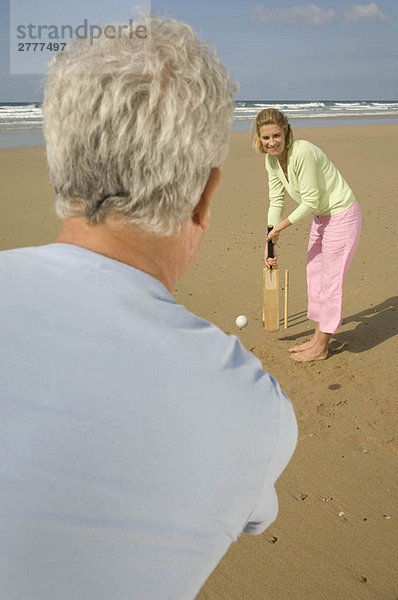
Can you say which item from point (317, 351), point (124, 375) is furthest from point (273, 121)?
point (124, 375)

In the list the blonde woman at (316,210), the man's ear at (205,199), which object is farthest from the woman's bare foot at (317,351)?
the man's ear at (205,199)

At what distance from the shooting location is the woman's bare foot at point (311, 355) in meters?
4.37

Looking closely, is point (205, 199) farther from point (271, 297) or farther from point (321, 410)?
point (271, 297)

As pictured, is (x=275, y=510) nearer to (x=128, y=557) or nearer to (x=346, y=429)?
(x=128, y=557)

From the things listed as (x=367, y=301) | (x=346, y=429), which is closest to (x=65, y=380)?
(x=346, y=429)

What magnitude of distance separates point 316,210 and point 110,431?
11.2 feet

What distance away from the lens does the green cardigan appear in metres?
3.79

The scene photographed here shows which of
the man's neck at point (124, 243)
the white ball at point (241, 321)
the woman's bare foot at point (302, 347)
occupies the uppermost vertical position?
the man's neck at point (124, 243)

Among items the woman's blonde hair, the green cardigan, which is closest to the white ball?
the green cardigan

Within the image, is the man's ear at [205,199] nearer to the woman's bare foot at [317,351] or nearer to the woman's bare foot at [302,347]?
the woman's bare foot at [317,351]

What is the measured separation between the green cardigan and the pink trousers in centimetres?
9

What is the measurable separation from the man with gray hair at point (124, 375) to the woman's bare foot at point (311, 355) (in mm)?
3308

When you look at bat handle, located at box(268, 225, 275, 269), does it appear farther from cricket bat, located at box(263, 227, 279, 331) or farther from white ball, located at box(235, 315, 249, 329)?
white ball, located at box(235, 315, 249, 329)

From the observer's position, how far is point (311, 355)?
4379mm
